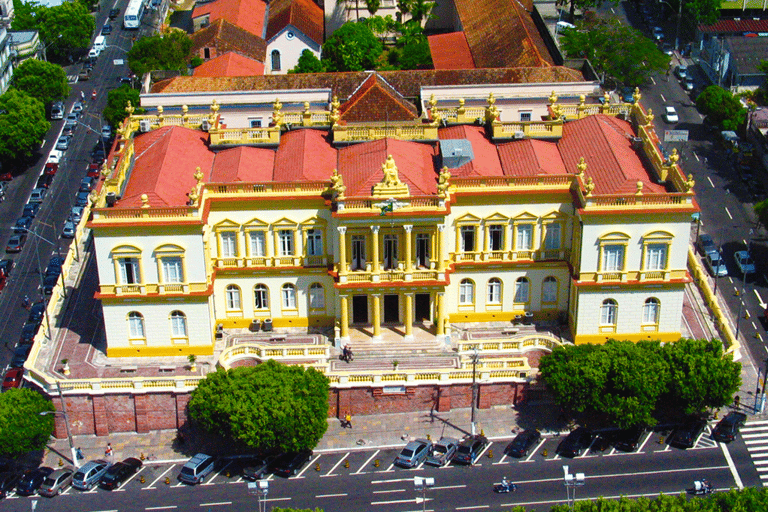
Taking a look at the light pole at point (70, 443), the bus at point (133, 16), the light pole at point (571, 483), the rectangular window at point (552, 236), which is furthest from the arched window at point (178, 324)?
the bus at point (133, 16)

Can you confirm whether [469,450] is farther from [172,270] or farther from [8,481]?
[8,481]

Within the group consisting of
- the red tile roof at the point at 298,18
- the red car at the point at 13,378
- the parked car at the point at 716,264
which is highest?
the red tile roof at the point at 298,18

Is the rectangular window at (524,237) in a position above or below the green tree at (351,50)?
below

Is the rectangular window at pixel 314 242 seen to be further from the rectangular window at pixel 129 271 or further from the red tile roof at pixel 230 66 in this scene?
the red tile roof at pixel 230 66

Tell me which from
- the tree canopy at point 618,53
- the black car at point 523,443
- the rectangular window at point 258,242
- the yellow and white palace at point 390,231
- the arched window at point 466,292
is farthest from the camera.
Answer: the tree canopy at point 618,53

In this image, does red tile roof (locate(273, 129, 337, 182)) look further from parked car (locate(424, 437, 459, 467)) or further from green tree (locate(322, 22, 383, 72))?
green tree (locate(322, 22, 383, 72))

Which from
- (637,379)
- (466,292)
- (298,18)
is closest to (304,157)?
(466,292)

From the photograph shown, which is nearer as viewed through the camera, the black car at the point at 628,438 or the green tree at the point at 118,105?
the black car at the point at 628,438

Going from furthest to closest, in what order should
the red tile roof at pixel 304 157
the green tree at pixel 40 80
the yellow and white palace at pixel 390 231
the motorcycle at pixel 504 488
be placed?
the green tree at pixel 40 80
the red tile roof at pixel 304 157
the yellow and white palace at pixel 390 231
the motorcycle at pixel 504 488
